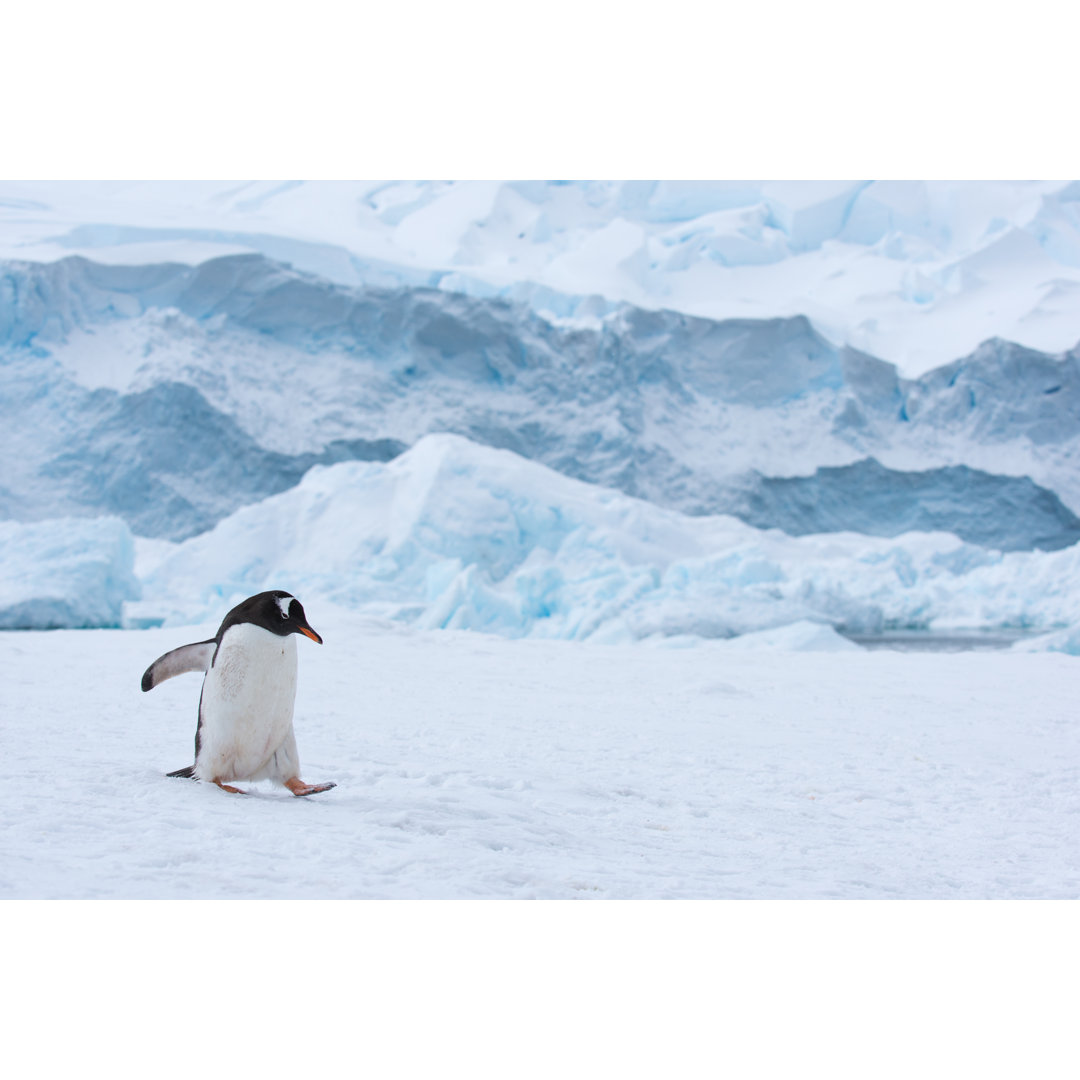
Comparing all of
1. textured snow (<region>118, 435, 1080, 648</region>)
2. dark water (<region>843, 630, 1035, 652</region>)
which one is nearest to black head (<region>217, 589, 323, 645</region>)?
textured snow (<region>118, 435, 1080, 648</region>)

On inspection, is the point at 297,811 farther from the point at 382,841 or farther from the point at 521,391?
the point at 521,391

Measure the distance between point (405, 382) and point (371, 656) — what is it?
9.59 m

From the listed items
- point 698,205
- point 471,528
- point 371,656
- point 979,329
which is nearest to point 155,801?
point 371,656

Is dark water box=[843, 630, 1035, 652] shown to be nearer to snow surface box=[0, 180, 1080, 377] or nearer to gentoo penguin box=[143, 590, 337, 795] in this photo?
snow surface box=[0, 180, 1080, 377]

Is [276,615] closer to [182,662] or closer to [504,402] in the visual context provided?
[182,662]

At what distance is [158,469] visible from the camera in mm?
12102

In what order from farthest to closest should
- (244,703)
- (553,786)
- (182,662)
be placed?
(553,786), (182,662), (244,703)

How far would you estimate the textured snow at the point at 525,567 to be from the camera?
8.20m

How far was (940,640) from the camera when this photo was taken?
8.44m

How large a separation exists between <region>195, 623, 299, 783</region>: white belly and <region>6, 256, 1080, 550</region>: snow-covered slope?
34.4 feet

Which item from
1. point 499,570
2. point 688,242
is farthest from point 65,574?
point 688,242

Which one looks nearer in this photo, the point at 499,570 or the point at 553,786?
the point at 553,786

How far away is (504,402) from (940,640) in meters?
7.35

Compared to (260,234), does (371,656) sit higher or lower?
lower
